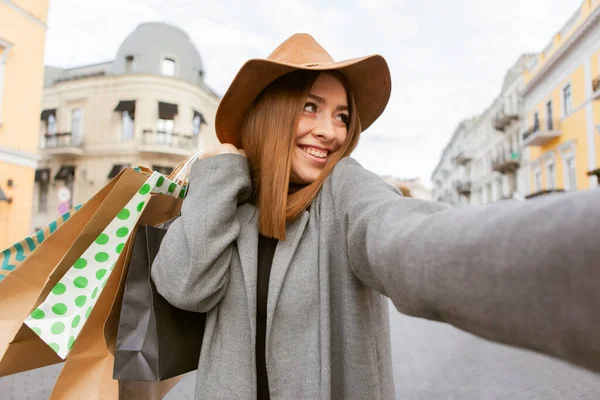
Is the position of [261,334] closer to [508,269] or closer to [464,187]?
[508,269]

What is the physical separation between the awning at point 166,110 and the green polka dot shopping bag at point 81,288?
2056 cm

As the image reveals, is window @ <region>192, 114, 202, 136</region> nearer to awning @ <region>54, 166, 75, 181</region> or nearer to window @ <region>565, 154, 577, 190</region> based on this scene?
awning @ <region>54, 166, 75, 181</region>

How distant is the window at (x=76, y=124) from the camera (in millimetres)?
21109

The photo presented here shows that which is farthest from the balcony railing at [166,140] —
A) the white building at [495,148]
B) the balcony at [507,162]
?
the balcony at [507,162]

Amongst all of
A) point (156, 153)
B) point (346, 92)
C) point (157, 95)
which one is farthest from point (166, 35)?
point (346, 92)

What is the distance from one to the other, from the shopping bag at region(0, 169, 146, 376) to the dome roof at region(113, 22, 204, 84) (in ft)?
70.9

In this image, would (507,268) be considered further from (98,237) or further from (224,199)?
(98,237)

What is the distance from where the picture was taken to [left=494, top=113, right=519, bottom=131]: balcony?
25094mm

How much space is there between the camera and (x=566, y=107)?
18266 mm

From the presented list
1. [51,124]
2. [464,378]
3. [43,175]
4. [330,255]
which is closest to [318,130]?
[330,255]

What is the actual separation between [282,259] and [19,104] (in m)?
12.3

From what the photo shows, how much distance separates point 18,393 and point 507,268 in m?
4.36

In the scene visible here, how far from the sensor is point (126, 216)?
1230 millimetres

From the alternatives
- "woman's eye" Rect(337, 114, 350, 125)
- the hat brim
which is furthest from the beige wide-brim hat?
"woman's eye" Rect(337, 114, 350, 125)
